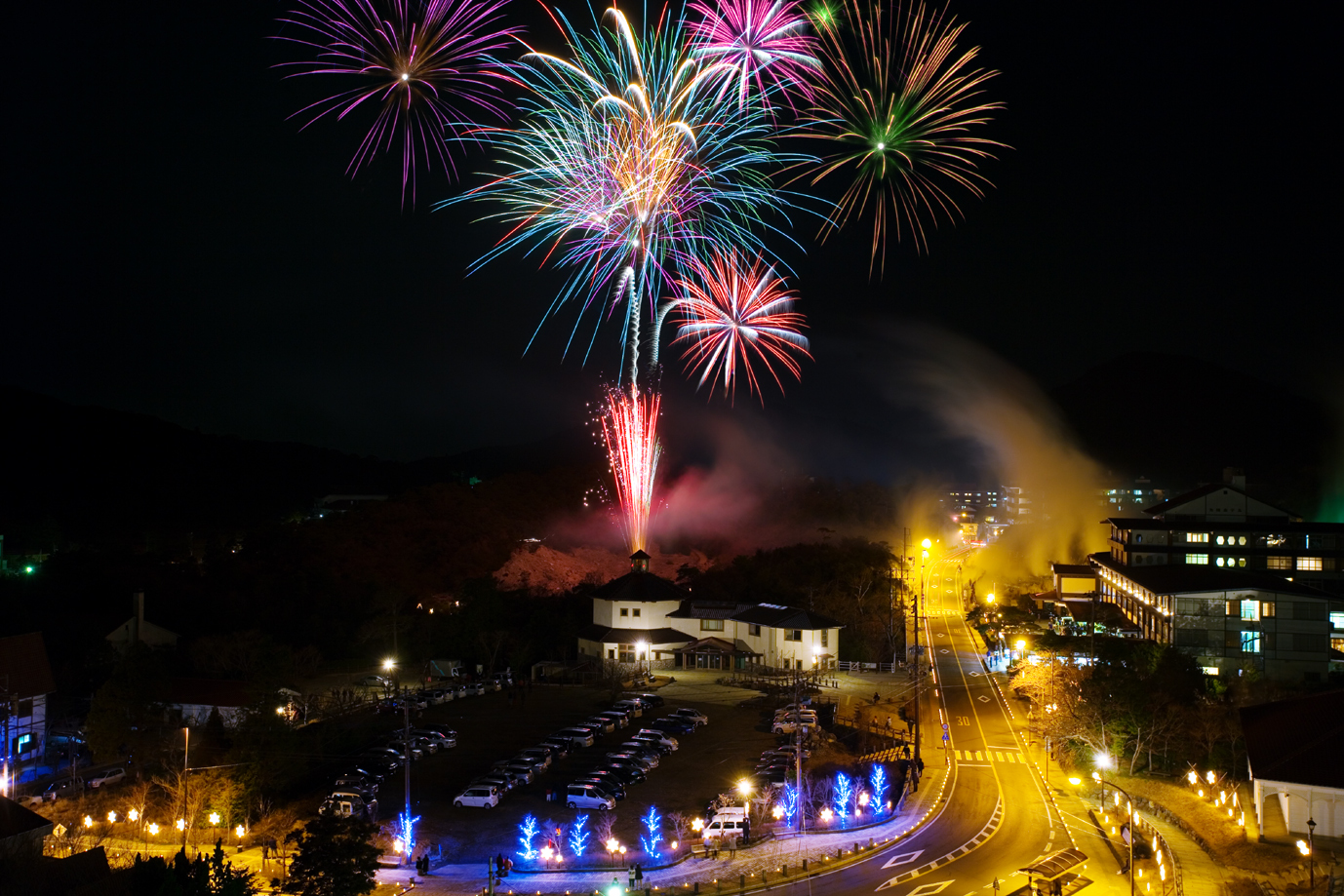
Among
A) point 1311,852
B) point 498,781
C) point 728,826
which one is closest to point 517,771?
point 498,781

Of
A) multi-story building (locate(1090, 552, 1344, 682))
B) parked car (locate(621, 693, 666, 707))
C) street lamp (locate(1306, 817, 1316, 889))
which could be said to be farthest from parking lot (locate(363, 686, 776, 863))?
multi-story building (locate(1090, 552, 1344, 682))

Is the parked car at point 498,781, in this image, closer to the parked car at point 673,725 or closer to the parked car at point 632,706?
the parked car at point 673,725

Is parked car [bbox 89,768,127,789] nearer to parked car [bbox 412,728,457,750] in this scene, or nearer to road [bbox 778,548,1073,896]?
parked car [bbox 412,728,457,750]

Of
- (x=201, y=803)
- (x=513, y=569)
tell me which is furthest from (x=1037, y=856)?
(x=513, y=569)

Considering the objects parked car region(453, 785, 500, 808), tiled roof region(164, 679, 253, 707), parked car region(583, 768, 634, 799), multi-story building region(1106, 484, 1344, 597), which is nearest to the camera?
parked car region(453, 785, 500, 808)

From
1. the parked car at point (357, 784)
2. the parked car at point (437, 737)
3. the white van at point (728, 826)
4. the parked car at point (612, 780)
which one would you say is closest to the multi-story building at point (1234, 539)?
the parked car at point (612, 780)

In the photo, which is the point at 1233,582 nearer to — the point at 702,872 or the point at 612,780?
the point at 612,780
